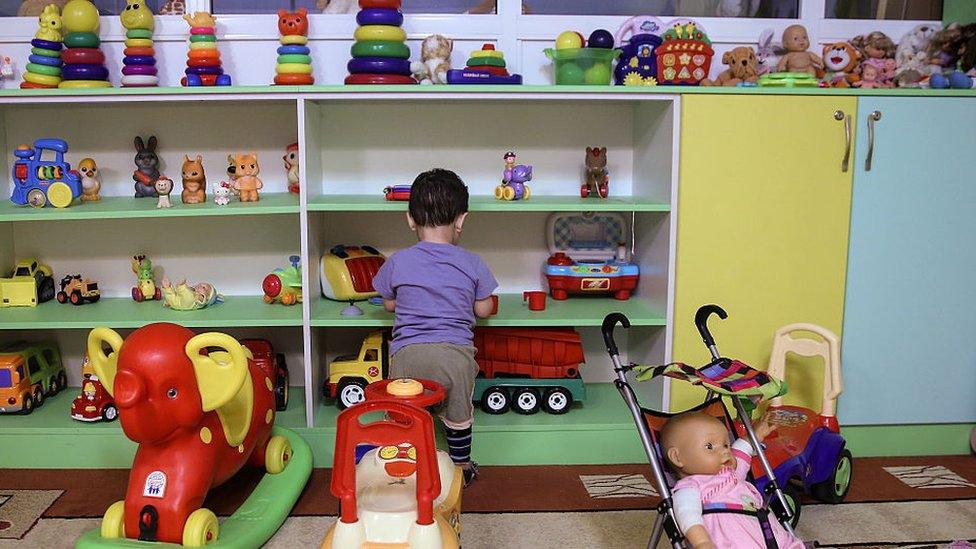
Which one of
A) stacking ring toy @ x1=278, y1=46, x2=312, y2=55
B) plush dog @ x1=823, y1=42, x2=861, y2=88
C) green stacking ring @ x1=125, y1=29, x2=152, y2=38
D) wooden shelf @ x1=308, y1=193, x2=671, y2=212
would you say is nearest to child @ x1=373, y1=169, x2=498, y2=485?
wooden shelf @ x1=308, y1=193, x2=671, y2=212

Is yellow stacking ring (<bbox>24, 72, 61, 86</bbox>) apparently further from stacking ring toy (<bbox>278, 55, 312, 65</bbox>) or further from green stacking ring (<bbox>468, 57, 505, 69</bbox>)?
green stacking ring (<bbox>468, 57, 505, 69</bbox>)

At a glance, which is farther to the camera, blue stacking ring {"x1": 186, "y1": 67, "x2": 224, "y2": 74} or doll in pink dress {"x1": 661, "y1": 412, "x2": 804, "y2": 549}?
blue stacking ring {"x1": 186, "y1": 67, "x2": 224, "y2": 74}

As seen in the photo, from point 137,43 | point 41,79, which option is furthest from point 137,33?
point 41,79

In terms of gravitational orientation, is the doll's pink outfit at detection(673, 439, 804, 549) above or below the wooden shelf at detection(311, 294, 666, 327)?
below

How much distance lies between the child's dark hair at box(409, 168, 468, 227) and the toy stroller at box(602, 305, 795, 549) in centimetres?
77

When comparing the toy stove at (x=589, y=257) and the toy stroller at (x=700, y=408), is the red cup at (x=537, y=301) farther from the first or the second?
the toy stroller at (x=700, y=408)

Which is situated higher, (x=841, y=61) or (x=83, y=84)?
(x=841, y=61)

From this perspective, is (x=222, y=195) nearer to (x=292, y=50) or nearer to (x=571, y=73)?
(x=292, y=50)

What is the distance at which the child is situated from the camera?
110 inches

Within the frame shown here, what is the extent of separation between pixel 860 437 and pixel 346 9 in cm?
258

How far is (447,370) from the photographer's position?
109 inches

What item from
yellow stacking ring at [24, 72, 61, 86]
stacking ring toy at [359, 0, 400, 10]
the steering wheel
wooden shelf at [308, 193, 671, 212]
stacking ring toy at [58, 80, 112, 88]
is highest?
stacking ring toy at [359, 0, 400, 10]

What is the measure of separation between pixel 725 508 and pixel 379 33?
1997 mm

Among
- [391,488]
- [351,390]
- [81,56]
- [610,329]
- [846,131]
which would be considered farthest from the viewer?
[351,390]
